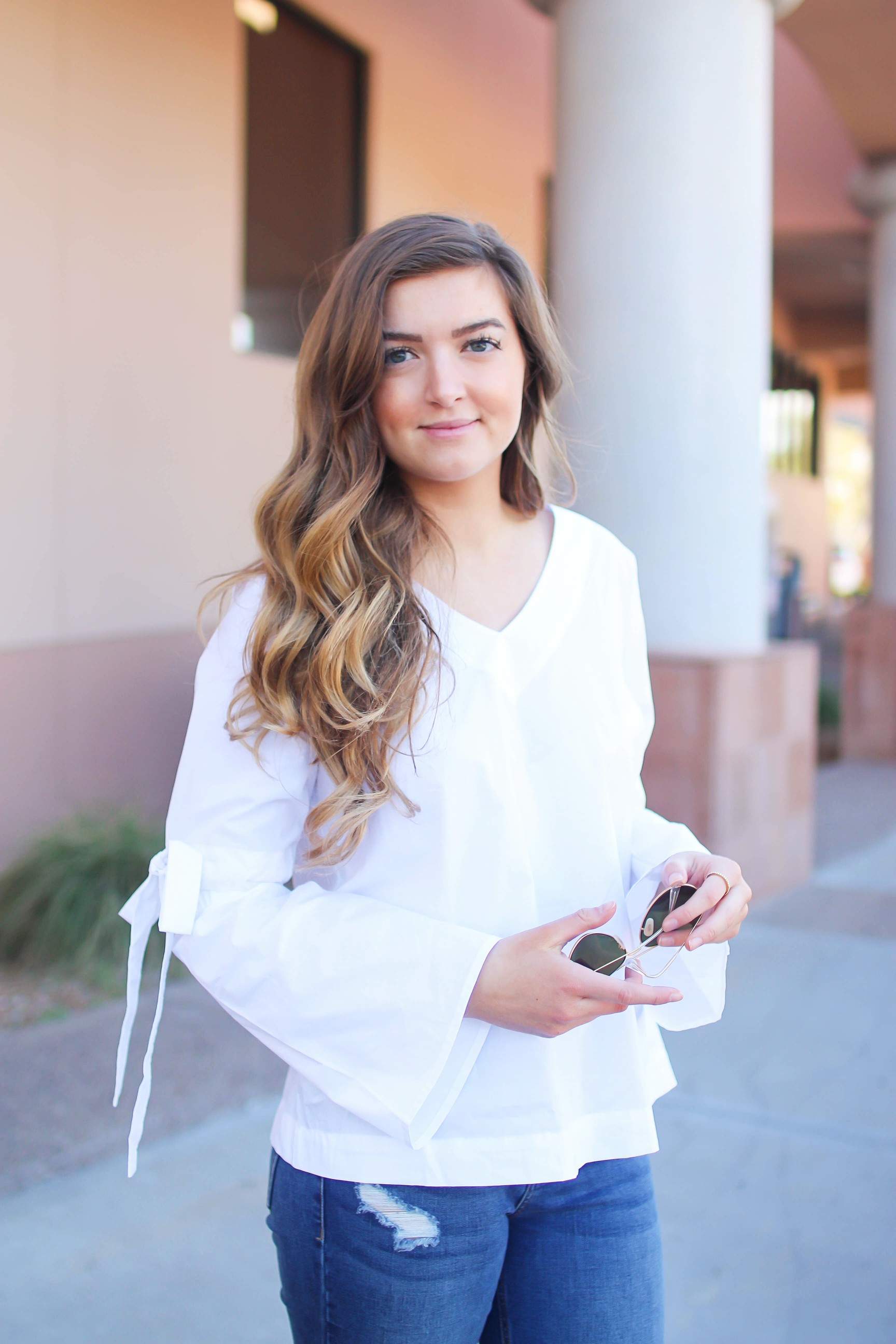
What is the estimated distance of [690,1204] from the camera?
3109 millimetres

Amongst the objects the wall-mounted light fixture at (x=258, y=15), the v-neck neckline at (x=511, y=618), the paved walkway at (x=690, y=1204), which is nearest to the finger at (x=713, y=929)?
the v-neck neckline at (x=511, y=618)

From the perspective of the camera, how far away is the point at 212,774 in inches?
55.2

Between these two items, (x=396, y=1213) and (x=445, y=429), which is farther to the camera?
(x=445, y=429)

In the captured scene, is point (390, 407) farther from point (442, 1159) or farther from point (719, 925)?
point (442, 1159)

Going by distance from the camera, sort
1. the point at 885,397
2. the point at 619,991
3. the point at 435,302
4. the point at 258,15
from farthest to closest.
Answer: the point at 885,397 < the point at 258,15 < the point at 435,302 < the point at 619,991

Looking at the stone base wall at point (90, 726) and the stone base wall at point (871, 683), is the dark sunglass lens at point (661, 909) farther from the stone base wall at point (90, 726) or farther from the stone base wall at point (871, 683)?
the stone base wall at point (871, 683)

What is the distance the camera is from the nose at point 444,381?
1517mm

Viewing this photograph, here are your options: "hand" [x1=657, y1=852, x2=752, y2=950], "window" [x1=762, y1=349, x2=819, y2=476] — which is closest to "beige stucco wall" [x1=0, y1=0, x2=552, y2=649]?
"hand" [x1=657, y1=852, x2=752, y2=950]

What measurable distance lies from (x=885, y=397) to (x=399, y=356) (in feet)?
35.1

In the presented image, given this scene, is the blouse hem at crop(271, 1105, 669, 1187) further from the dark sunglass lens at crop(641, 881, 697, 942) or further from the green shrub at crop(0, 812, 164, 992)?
the green shrub at crop(0, 812, 164, 992)

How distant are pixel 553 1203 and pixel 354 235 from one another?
22.5ft

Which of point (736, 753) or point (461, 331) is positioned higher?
point (461, 331)

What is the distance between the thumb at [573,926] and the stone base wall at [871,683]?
10.1 metres

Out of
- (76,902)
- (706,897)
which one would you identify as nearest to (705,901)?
(706,897)
